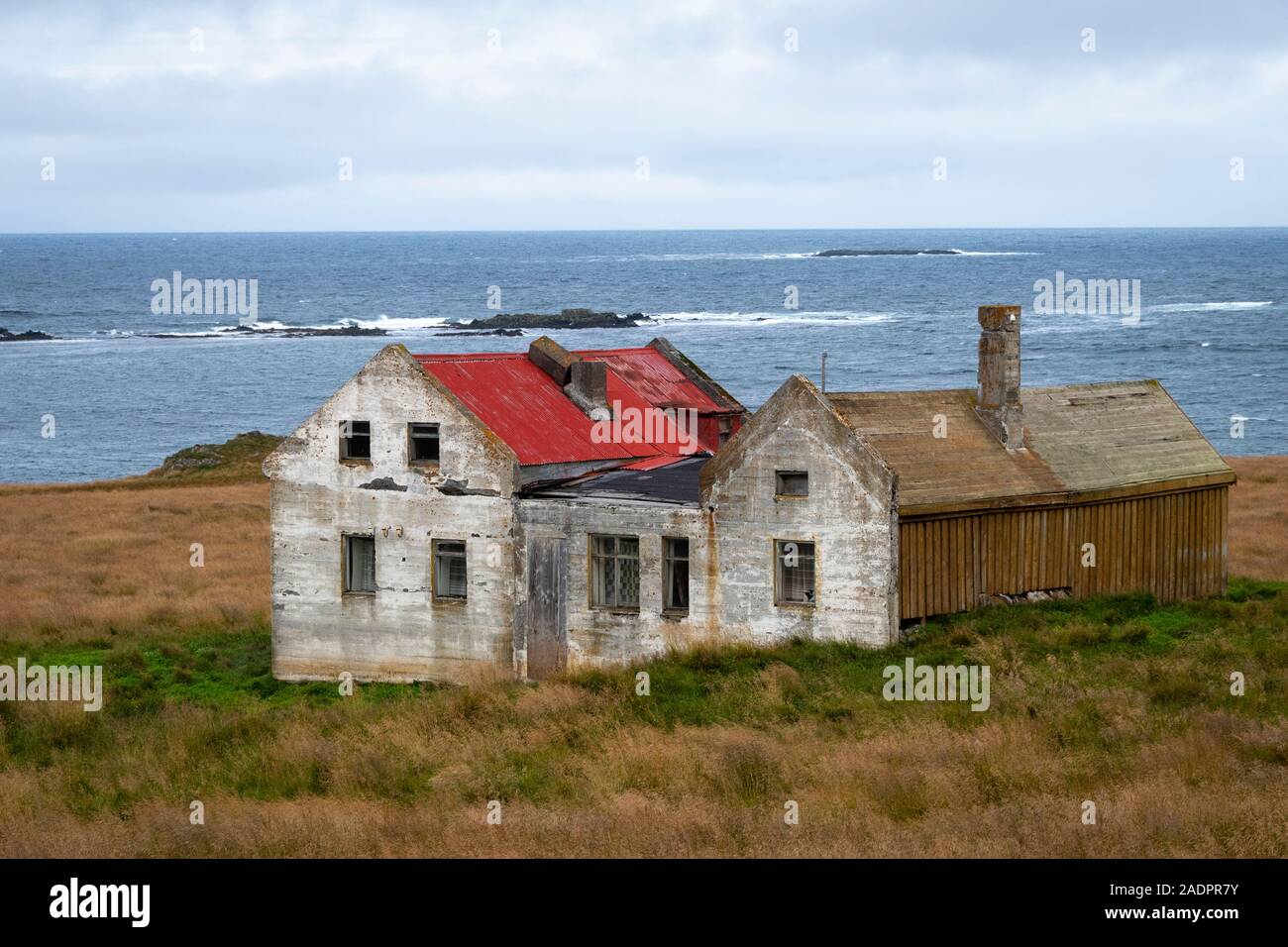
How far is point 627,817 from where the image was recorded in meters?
19.1

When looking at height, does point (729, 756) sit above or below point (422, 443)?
below

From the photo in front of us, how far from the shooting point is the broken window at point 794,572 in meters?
27.7

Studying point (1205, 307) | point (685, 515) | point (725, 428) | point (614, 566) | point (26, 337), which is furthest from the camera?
point (1205, 307)

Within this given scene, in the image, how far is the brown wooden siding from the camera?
27766mm

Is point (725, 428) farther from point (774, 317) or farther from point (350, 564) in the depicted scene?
point (774, 317)

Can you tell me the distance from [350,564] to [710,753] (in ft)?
37.8

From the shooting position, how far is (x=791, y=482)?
27.8m

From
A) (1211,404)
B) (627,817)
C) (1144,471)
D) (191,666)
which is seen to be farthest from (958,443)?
(1211,404)

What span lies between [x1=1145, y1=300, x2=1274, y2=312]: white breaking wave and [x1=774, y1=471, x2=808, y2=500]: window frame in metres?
140

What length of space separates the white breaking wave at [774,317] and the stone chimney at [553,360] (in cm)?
12209

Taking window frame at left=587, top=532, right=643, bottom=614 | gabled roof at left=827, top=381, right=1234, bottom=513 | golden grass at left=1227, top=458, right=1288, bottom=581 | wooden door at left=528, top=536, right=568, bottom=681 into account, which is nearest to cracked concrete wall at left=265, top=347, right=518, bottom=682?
wooden door at left=528, top=536, right=568, bottom=681

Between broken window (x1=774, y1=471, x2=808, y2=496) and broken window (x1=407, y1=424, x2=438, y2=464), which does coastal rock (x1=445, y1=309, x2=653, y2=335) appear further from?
broken window (x1=774, y1=471, x2=808, y2=496)

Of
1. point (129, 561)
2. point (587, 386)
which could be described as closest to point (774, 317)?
point (129, 561)

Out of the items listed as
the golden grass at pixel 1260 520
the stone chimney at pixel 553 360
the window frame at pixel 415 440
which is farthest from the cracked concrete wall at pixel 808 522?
the golden grass at pixel 1260 520
